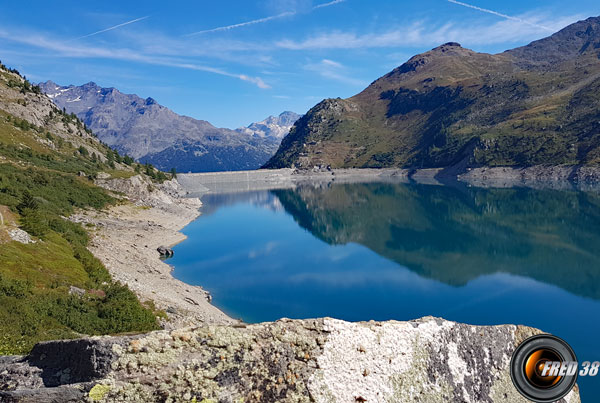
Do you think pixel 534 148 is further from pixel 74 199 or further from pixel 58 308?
pixel 58 308

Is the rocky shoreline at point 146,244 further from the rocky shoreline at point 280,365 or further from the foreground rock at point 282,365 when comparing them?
the rocky shoreline at point 280,365

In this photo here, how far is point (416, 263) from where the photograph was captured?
210 feet

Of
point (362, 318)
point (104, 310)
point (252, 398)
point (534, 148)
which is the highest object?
point (534, 148)

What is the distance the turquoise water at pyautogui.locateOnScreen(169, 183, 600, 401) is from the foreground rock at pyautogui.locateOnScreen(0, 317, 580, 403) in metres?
23.1

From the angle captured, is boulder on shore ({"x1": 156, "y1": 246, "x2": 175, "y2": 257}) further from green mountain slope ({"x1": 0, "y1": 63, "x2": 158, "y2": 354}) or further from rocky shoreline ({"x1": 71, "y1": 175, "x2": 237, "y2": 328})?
green mountain slope ({"x1": 0, "y1": 63, "x2": 158, "y2": 354})

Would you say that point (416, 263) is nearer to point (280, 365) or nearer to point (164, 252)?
point (164, 252)

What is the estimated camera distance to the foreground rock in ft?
25.0

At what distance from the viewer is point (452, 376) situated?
895 centimetres

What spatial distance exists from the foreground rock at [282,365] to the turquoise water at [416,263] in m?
23.1

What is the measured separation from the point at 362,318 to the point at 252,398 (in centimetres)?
3401

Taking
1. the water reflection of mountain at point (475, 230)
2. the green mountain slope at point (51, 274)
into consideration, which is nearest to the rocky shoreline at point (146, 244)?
the green mountain slope at point (51, 274)

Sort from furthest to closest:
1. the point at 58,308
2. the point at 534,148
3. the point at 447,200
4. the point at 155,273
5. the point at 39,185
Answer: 1. the point at 534,148
2. the point at 447,200
3. the point at 39,185
4. the point at 155,273
5. the point at 58,308

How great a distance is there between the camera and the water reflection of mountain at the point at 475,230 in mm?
59344

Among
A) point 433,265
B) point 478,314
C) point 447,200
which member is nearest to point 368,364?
point 478,314
